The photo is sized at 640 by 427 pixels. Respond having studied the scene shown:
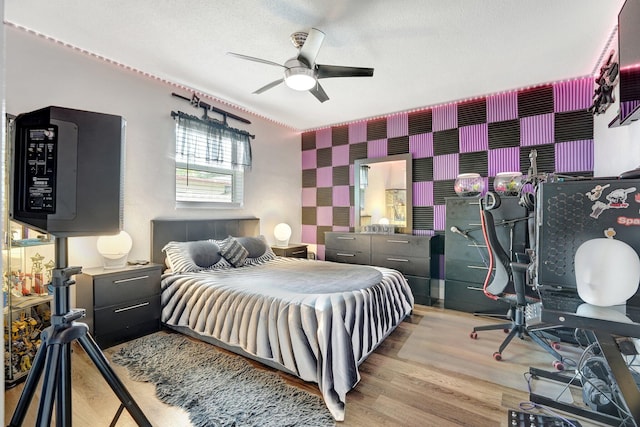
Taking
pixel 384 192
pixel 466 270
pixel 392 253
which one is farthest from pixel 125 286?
pixel 466 270

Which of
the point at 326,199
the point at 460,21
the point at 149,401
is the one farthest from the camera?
the point at 326,199

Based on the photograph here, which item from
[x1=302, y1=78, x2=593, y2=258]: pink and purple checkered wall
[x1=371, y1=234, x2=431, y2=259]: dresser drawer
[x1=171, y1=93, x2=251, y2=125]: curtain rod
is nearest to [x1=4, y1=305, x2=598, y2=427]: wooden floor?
[x1=371, y1=234, x2=431, y2=259]: dresser drawer

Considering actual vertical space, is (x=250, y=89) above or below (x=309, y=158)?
above

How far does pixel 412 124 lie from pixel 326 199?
1719 mm

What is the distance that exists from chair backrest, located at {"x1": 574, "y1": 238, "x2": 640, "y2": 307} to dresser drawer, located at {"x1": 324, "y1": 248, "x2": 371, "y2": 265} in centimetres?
305

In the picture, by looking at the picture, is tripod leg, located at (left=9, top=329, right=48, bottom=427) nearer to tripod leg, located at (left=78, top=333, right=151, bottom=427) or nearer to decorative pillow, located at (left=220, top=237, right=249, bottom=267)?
tripod leg, located at (left=78, top=333, right=151, bottom=427)

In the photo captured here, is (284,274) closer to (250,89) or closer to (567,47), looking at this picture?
(250,89)

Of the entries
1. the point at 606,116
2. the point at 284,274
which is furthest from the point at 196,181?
the point at 606,116

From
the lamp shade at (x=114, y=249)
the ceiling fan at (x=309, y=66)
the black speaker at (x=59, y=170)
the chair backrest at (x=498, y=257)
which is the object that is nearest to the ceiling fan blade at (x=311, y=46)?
the ceiling fan at (x=309, y=66)

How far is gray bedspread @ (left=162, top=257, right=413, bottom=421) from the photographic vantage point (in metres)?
1.83

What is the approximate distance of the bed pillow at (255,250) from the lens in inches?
135

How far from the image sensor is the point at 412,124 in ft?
13.5

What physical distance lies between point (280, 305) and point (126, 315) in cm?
147

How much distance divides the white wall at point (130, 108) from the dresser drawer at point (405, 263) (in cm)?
183
